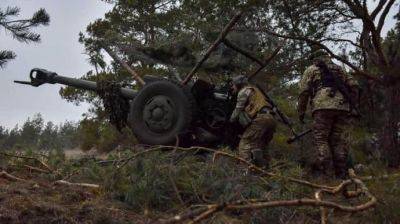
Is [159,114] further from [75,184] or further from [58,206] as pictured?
[58,206]

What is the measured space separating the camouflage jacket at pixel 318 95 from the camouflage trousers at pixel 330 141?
79 mm

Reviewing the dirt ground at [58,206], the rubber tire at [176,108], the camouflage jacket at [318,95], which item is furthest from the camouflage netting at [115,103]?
the dirt ground at [58,206]

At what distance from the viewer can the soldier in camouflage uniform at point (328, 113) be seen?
6680 mm

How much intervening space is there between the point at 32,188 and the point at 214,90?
10.9ft

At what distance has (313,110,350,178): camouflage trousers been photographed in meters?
6.64

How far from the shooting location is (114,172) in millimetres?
4863

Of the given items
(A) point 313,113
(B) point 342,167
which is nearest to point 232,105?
(A) point 313,113

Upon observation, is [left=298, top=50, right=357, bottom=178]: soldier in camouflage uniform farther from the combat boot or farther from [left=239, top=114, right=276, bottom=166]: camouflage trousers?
the combat boot

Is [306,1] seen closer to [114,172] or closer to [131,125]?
[131,125]

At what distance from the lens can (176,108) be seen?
7.43 metres

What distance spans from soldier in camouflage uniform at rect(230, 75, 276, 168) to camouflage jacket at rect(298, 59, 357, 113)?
463mm

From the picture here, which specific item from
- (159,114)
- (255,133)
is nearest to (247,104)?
(255,133)

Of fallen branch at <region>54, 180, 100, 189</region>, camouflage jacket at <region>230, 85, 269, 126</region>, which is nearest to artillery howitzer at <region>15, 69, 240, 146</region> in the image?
camouflage jacket at <region>230, 85, 269, 126</region>

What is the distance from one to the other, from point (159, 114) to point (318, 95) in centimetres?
213
